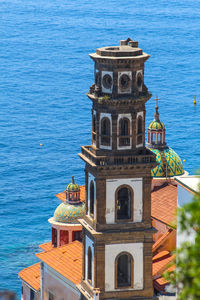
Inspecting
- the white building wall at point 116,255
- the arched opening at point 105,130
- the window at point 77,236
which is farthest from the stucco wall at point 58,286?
the arched opening at point 105,130

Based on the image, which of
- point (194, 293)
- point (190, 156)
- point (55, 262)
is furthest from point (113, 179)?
point (190, 156)

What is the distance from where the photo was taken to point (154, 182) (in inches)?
3661

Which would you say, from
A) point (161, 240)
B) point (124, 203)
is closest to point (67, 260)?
point (161, 240)

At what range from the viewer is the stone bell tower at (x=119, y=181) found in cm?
6750

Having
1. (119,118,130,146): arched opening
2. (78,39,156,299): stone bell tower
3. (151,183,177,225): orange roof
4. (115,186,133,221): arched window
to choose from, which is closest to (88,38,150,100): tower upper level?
(78,39,156,299): stone bell tower

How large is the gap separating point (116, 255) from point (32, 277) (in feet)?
73.1

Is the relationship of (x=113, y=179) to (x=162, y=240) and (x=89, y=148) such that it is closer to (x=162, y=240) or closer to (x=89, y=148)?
(x=89, y=148)

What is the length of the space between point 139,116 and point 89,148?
7.15m

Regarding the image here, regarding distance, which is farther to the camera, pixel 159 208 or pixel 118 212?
pixel 159 208

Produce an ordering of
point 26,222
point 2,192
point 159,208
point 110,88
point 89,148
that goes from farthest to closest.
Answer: point 2,192, point 26,222, point 159,208, point 89,148, point 110,88

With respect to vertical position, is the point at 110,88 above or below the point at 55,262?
above

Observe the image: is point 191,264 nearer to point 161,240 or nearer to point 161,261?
point 161,261

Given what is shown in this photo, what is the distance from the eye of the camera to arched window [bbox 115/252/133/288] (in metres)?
70.4

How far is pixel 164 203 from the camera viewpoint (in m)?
88.5
